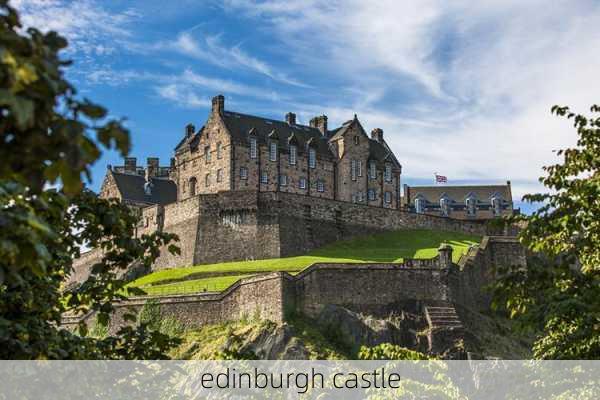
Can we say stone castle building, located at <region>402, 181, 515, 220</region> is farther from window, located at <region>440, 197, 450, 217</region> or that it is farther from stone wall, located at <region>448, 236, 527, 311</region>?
stone wall, located at <region>448, 236, 527, 311</region>

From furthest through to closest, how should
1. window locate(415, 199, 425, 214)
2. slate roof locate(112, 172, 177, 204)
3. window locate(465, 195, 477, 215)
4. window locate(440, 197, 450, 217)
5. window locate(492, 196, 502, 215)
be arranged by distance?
window locate(415, 199, 425, 214) < window locate(440, 197, 450, 217) < window locate(465, 195, 477, 215) < window locate(492, 196, 502, 215) < slate roof locate(112, 172, 177, 204)

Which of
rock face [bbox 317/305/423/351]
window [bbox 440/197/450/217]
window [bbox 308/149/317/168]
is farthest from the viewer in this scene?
window [bbox 440/197/450/217]

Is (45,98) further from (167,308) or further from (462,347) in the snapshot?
(167,308)

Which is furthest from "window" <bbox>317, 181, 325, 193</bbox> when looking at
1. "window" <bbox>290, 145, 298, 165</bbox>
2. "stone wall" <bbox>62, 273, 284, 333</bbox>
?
"stone wall" <bbox>62, 273, 284, 333</bbox>

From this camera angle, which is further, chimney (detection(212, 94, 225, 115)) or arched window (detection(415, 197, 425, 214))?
arched window (detection(415, 197, 425, 214))

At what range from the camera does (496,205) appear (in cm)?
9144

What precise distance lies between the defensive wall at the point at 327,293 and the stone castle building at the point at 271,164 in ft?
66.9

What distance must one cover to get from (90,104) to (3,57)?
658 millimetres

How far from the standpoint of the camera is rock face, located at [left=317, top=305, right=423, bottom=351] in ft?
138

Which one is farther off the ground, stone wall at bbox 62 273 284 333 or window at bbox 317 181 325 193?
window at bbox 317 181 325 193

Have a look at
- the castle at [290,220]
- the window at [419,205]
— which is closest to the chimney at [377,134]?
the castle at [290,220]

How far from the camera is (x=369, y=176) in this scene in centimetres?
7256

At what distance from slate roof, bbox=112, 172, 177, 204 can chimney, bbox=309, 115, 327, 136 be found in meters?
13.5

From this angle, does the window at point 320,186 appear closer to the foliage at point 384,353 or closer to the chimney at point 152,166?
the chimney at point 152,166
